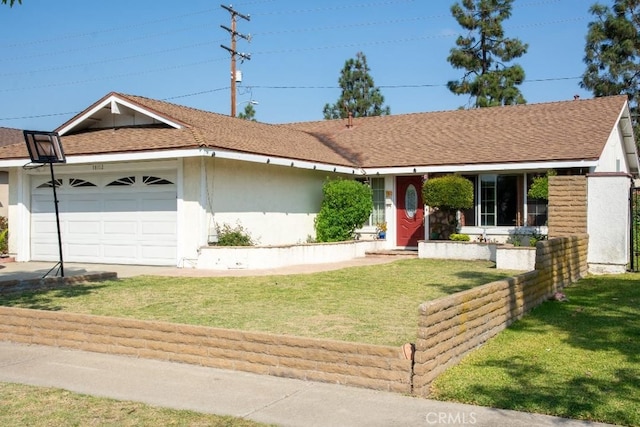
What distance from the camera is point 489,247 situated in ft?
57.2

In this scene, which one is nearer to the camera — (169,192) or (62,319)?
(62,319)

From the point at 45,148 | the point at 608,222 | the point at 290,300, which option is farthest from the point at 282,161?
the point at 608,222

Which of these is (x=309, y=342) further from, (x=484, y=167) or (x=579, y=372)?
(x=484, y=167)

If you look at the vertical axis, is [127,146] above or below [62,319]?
above

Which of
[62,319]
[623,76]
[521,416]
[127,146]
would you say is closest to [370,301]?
[62,319]

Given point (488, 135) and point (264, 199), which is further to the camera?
point (488, 135)

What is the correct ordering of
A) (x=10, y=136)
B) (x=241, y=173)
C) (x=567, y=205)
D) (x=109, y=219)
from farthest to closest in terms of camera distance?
(x=10, y=136) → (x=109, y=219) → (x=241, y=173) → (x=567, y=205)

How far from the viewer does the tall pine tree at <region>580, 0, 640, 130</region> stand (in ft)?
123

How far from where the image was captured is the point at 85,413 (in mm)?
5375

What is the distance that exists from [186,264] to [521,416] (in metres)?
12.1

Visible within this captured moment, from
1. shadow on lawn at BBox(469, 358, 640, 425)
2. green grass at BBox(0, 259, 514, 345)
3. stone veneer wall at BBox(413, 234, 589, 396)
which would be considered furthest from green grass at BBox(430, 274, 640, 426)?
green grass at BBox(0, 259, 514, 345)

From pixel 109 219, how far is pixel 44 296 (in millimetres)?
6530

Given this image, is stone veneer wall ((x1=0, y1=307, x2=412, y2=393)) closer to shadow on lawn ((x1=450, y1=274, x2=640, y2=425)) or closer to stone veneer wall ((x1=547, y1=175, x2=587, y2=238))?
shadow on lawn ((x1=450, y1=274, x2=640, y2=425))

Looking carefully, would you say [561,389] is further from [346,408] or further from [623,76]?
[623,76]
